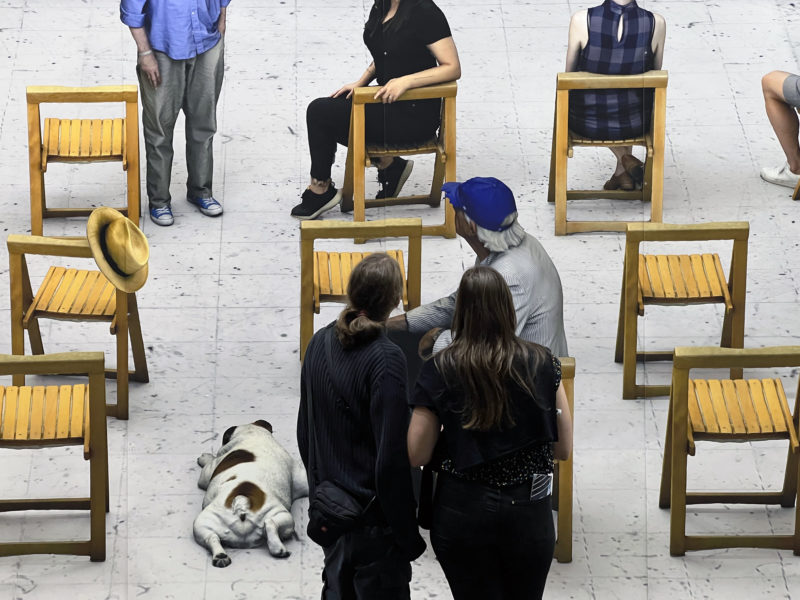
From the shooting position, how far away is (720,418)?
13.8 ft

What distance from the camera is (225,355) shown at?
199 inches

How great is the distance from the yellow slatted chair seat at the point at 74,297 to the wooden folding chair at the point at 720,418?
5.18 ft

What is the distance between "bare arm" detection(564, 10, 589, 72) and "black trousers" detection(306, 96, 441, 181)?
1.44 ft

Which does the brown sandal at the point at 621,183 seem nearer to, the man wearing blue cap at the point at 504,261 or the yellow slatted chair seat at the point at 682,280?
the yellow slatted chair seat at the point at 682,280

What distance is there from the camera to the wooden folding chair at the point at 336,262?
470 cm

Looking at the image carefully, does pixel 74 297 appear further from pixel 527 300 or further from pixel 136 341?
pixel 527 300

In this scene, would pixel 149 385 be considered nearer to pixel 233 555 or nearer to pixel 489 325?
pixel 233 555

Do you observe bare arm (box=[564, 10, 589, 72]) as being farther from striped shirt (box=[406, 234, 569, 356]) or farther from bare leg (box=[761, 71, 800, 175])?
striped shirt (box=[406, 234, 569, 356])

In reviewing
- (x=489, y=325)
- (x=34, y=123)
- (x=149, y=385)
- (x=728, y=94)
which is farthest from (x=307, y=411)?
(x=728, y=94)

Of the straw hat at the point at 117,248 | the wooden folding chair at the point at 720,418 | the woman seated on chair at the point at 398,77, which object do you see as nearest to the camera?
the wooden folding chair at the point at 720,418

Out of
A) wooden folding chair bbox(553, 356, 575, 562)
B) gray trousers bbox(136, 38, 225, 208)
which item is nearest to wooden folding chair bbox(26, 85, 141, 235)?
gray trousers bbox(136, 38, 225, 208)

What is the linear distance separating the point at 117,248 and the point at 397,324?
87cm

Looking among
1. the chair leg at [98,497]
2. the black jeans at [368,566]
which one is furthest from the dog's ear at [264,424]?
the black jeans at [368,566]

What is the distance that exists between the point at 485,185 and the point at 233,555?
1.09 meters
